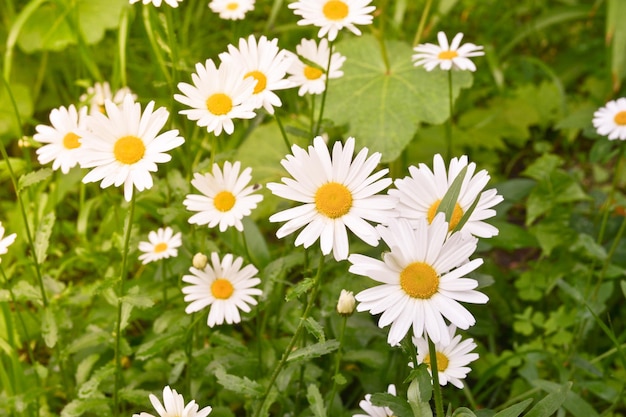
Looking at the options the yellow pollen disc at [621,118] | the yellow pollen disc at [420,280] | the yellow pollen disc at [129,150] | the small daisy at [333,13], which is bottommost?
the yellow pollen disc at [420,280]

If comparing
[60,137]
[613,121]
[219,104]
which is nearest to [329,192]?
[219,104]

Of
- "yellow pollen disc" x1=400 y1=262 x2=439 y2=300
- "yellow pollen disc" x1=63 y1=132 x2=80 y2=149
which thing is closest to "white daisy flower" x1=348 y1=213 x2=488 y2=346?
"yellow pollen disc" x1=400 y1=262 x2=439 y2=300

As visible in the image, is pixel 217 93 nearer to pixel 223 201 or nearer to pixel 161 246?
pixel 223 201

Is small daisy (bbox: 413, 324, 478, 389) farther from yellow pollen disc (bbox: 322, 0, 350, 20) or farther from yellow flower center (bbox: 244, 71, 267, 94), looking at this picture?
yellow pollen disc (bbox: 322, 0, 350, 20)

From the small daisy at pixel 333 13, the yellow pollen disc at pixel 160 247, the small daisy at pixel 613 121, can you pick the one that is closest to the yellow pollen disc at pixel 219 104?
the small daisy at pixel 333 13

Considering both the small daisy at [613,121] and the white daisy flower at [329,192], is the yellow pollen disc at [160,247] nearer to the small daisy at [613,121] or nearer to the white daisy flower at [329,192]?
the white daisy flower at [329,192]

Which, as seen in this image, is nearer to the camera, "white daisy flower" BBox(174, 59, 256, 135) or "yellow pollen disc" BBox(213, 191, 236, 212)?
"white daisy flower" BBox(174, 59, 256, 135)

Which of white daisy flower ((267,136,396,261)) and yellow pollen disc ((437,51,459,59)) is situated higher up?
yellow pollen disc ((437,51,459,59))
